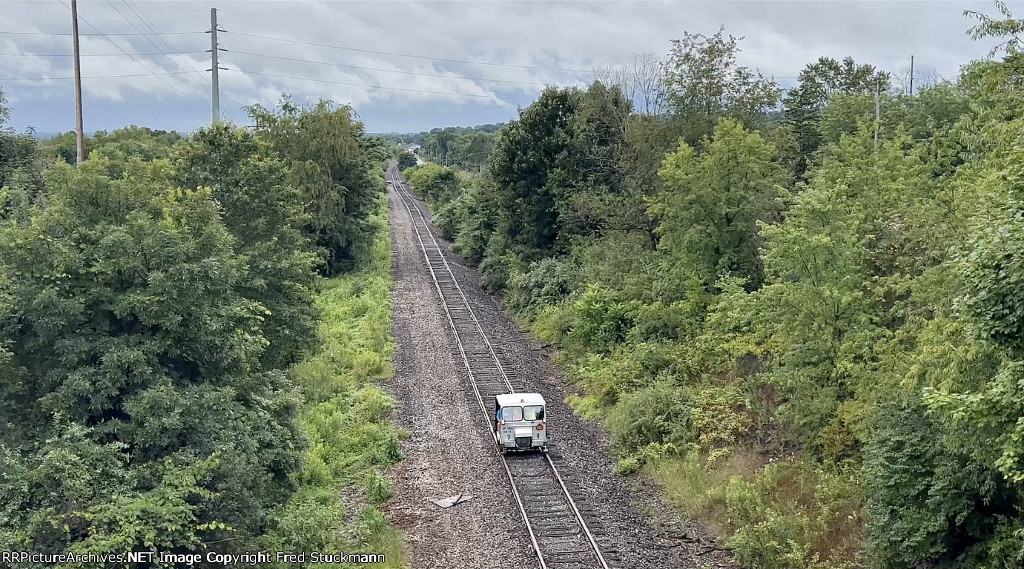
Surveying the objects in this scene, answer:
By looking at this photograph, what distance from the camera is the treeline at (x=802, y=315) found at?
11781 mm

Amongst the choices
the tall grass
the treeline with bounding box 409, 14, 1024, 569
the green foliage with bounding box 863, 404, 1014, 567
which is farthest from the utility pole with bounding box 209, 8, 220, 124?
the green foliage with bounding box 863, 404, 1014, 567

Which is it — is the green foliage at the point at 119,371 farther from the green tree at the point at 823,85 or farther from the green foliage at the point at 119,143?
the green foliage at the point at 119,143

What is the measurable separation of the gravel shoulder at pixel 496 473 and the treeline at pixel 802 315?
28.2 inches

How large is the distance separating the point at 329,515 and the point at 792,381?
10741 millimetres

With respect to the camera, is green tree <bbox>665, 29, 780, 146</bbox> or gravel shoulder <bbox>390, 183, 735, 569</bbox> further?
green tree <bbox>665, 29, 780, 146</bbox>

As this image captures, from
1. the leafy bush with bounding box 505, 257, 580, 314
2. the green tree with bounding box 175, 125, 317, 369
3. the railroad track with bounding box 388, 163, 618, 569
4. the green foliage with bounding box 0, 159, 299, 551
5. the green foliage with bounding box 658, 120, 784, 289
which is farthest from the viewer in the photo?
the leafy bush with bounding box 505, 257, 580, 314

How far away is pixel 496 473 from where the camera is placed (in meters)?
19.9

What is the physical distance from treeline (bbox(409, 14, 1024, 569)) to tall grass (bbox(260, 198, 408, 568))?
21.6 ft

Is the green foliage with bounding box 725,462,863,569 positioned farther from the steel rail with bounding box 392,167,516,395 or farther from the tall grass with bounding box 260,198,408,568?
the steel rail with bounding box 392,167,516,395

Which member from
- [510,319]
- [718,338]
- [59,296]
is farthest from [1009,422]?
[510,319]

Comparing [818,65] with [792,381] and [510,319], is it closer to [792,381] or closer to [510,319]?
[510,319]

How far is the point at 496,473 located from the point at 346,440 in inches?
189

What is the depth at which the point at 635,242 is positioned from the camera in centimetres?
3438

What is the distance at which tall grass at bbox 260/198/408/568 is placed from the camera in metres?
15.9
